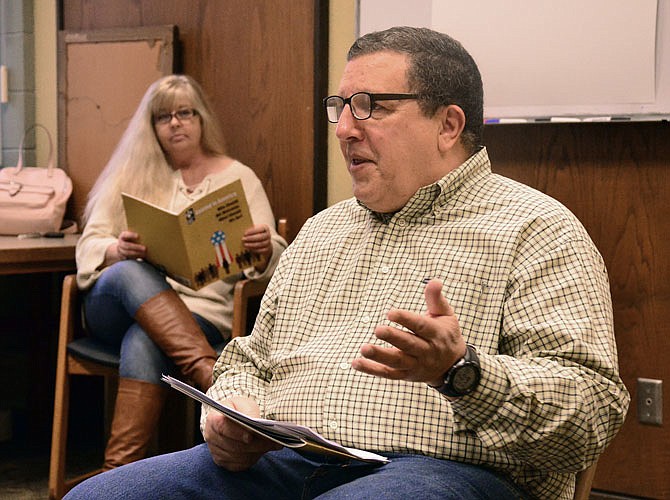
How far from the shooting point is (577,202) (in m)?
2.44

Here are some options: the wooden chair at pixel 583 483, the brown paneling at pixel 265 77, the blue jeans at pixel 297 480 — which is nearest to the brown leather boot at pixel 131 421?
the brown paneling at pixel 265 77

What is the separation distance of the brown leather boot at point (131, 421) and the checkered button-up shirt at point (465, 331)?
3.13 ft

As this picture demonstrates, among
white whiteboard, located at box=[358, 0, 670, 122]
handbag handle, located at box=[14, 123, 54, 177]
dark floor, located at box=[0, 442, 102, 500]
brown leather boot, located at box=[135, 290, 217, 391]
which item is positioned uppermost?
white whiteboard, located at box=[358, 0, 670, 122]

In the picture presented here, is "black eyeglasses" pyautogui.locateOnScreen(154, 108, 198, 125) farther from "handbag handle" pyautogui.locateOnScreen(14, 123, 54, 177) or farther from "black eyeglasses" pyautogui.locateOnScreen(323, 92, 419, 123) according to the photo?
"black eyeglasses" pyautogui.locateOnScreen(323, 92, 419, 123)

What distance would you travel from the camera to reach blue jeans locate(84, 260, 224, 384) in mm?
2512

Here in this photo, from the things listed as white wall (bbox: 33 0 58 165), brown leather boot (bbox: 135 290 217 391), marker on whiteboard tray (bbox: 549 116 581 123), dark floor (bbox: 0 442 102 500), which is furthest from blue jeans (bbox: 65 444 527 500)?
white wall (bbox: 33 0 58 165)

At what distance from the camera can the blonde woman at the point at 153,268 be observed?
2484mm

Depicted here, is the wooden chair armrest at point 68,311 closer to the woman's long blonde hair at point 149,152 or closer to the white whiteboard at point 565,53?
the woman's long blonde hair at point 149,152

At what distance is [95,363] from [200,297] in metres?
0.36

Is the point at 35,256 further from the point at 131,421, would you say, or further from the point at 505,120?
the point at 505,120

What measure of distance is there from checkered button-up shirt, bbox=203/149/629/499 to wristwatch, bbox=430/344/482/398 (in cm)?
2

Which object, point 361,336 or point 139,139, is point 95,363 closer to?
point 139,139

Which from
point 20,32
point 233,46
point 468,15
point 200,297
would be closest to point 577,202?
point 468,15

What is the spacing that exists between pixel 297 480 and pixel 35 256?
65.1 inches
